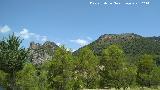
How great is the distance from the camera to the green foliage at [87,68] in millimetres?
73875

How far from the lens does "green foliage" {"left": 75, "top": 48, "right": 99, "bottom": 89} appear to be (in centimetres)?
7388

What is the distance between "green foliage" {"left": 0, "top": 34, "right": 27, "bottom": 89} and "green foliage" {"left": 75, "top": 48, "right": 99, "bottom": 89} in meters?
28.9

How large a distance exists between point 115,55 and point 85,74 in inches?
339

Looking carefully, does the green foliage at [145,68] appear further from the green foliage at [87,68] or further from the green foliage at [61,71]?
the green foliage at [61,71]

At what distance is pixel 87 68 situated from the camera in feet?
245

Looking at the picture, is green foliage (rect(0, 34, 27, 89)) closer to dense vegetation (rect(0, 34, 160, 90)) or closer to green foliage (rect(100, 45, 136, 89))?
dense vegetation (rect(0, 34, 160, 90))

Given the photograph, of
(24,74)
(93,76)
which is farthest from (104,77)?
(24,74)

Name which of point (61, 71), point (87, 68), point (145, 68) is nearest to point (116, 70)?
point (87, 68)

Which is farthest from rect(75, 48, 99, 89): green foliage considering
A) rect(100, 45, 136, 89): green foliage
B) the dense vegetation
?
rect(100, 45, 136, 89): green foliage

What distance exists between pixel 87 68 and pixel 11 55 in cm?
3341

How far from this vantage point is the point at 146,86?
92.0 m

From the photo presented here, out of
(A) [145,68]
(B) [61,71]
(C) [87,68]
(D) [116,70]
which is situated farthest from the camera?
(A) [145,68]

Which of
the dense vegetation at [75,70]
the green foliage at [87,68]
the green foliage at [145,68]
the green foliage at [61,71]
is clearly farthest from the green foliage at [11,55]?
the green foliage at [145,68]

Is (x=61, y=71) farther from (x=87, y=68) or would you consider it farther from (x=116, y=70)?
(x=87, y=68)
